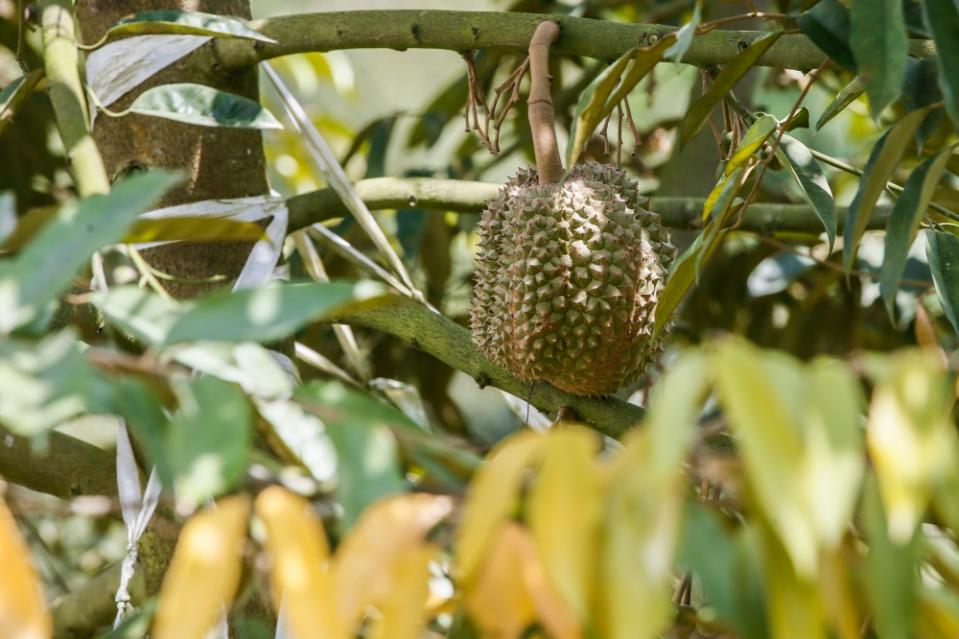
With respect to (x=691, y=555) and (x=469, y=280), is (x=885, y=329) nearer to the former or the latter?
(x=469, y=280)

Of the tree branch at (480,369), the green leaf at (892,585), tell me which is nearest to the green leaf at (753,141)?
the tree branch at (480,369)

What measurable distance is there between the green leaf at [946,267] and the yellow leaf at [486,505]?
45 cm

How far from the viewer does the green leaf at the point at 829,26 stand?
2.18ft

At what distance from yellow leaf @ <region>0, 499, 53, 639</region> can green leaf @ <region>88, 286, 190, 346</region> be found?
94 mm

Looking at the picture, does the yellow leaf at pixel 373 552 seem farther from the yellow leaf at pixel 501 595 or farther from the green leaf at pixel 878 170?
the green leaf at pixel 878 170

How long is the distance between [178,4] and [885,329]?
3.41 ft

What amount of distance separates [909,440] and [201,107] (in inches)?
25.1

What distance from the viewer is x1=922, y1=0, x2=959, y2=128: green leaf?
0.56 metres

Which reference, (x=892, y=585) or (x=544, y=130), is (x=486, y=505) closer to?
(x=892, y=585)

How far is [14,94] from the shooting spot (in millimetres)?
869

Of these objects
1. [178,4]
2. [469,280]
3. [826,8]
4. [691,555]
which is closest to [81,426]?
[469,280]

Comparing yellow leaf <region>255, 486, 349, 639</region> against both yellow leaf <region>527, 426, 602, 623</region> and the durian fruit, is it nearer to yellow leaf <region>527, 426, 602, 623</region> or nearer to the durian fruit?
yellow leaf <region>527, 426, 602, 623</region>

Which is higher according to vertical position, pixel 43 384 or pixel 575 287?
pixel 43 384

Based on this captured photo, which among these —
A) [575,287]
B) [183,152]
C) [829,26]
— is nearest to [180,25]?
[183,152]
